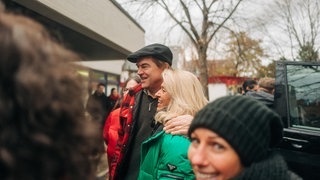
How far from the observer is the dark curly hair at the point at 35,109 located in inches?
28.1

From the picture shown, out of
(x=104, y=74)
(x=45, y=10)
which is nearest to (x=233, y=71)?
(x=104, y=74)

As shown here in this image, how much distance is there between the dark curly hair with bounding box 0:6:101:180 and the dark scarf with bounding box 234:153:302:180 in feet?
2.95

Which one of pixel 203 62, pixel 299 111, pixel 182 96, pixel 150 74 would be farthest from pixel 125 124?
pixel 203 62

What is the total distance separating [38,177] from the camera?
733mm

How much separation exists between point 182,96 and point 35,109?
1757 mm

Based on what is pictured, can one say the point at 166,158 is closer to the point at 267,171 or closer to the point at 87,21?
the point at 267,171

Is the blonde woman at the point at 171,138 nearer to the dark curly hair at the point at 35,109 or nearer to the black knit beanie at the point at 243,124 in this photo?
the black knit beanie at the point at 243,124

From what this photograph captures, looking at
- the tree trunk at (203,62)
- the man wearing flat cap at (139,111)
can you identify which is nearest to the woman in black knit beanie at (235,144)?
the man wearing flat cap at (139,111)

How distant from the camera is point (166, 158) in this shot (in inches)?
86.4

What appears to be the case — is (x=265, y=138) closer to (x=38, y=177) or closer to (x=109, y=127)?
(x=38, y=177)

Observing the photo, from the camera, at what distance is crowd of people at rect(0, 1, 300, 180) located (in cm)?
72

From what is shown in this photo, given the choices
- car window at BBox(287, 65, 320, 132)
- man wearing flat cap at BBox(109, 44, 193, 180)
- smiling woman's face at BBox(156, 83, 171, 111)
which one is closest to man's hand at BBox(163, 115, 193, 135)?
smiling woman's face at BBox(156, 83, 171, 111)

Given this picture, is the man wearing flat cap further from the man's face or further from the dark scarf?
the dark scarf

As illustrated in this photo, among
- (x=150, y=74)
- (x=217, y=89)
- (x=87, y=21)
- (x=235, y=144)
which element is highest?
(x=87, y=21)
